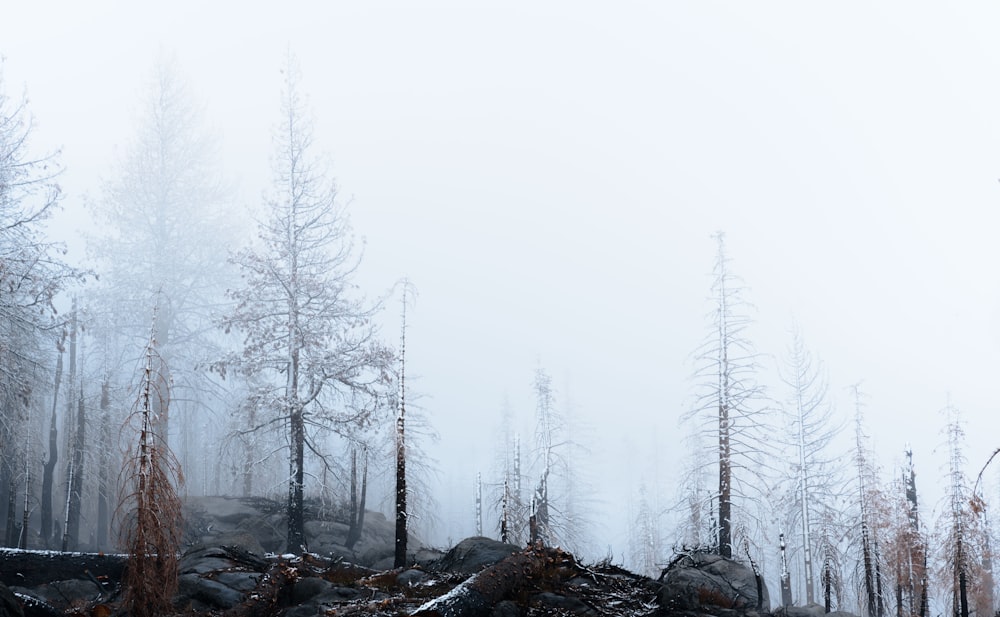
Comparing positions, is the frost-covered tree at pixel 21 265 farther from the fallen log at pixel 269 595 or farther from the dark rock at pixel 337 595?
the dark rock at pixel 337 595

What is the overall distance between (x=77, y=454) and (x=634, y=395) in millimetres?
150677

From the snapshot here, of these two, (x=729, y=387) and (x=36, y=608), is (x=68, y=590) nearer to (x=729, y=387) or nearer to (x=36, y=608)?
(x=36, y=608)

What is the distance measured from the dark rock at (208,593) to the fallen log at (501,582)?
4.78 metres

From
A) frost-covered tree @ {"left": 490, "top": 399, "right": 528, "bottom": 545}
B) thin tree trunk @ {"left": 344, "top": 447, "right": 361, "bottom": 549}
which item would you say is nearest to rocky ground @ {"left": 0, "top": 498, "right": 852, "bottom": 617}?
thin tree trunk @ {"left": 344, "top": 447, "right": 361, "bottom": 549}

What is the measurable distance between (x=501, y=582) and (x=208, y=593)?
19.2 feet

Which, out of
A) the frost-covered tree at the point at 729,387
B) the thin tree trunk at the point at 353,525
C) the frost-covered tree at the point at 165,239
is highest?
the frost-covered tree at the point at 165,239

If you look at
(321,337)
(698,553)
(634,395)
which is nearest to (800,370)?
(698,553)

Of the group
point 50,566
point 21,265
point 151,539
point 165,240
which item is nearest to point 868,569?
point 151,539

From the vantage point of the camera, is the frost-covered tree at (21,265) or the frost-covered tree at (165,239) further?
the frost-covered tree at (165,239)

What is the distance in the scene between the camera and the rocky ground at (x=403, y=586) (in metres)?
10.9

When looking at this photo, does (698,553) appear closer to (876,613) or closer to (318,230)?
(876,613)

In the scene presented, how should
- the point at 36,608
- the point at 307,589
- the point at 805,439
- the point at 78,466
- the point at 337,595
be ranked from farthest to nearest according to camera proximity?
the point at 805,439, the point at 78,466, the point at 307,589, the point at 337,595, the point at 36,608

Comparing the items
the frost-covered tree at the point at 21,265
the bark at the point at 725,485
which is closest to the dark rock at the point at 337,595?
the frost-covered tree at the point at 21,265

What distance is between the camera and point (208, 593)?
13.3 metres
